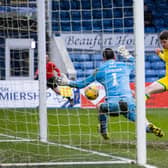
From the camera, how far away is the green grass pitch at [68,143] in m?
8.30

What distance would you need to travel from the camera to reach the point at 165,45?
33.8ft

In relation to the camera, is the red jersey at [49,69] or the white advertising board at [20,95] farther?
the white advertising board at [20,95]

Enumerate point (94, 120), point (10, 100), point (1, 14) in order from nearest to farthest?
point (1, 14) → point (94, 120) → point (10, 100)

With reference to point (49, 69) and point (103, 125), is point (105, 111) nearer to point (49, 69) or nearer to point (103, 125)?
point (103, 125)

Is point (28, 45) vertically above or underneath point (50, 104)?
above

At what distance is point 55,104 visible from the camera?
20719 millimetres

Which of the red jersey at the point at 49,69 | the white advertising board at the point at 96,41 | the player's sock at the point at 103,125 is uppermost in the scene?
the white advertising board at the point at 96,41

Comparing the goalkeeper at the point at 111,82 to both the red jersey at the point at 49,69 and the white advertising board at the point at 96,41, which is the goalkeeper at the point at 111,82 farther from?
the white advertising board at the point at 96,41

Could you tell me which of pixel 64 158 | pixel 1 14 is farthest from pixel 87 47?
pixel 64 158

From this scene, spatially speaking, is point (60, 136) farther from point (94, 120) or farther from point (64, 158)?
point (94, 120)

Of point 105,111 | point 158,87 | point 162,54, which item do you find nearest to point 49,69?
point 162,54

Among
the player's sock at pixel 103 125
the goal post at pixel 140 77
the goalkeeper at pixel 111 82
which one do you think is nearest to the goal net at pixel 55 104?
the player's sock at pixel 103 125

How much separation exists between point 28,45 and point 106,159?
6.91 meters

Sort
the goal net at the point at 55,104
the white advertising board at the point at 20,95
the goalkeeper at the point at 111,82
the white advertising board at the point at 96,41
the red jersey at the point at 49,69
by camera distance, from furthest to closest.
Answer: the white advertising board at the point at 96,41
the white advertising board at the point at 20,95
the red jersey at the point at 49,69
the goalkeeper at the point at 111,82
the goal net at the point at 55,104
